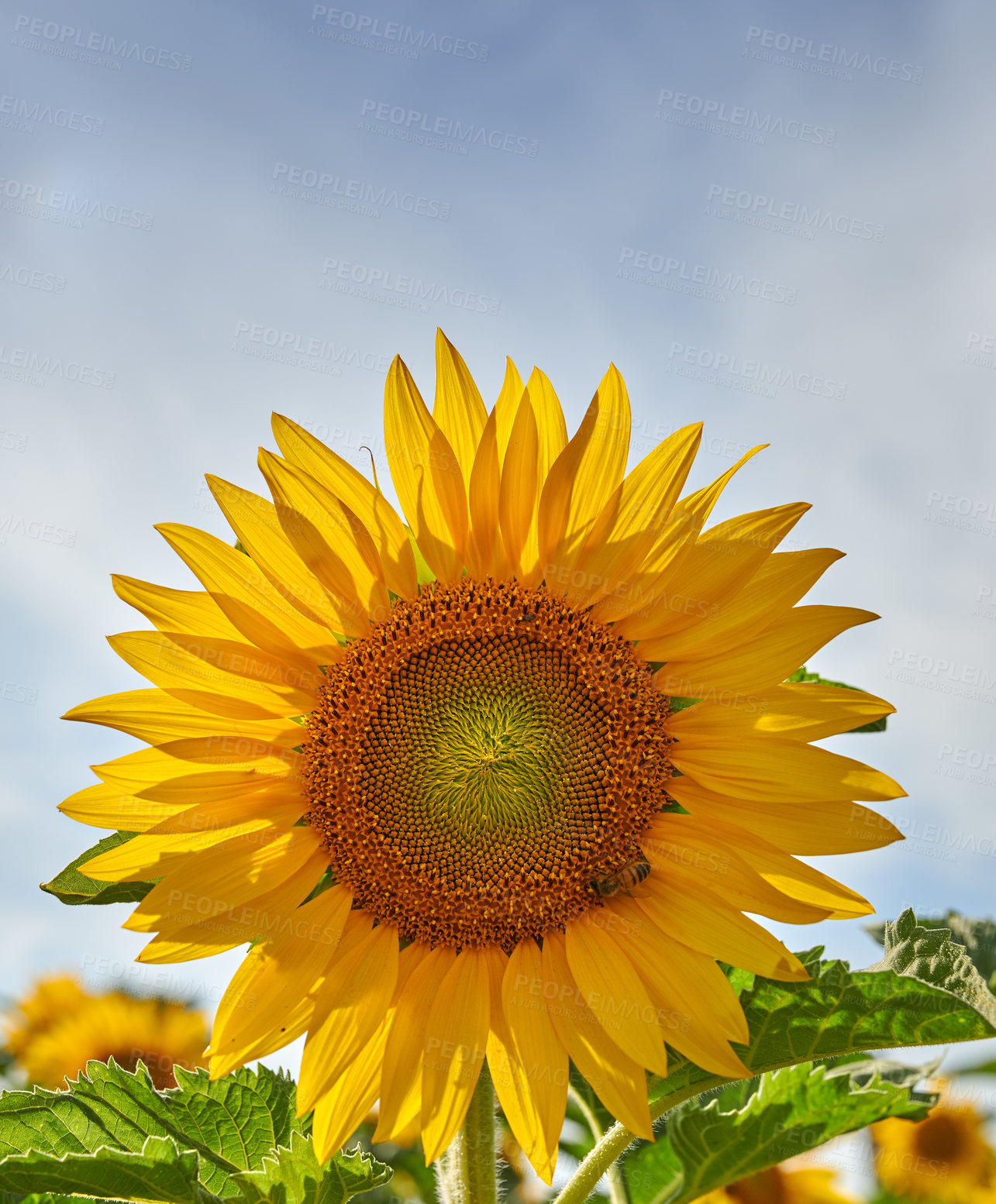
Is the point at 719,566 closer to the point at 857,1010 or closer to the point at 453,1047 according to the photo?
the point at 857,1010

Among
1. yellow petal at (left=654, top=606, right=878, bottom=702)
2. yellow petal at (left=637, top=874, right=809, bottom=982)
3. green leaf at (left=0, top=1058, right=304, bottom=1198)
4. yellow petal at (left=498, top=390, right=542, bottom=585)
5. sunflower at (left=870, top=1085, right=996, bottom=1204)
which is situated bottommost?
sunflower at (left=870, top=1085, right=996, bottom=1204)

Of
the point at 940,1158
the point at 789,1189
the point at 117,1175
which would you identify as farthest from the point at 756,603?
the point at 940,1158

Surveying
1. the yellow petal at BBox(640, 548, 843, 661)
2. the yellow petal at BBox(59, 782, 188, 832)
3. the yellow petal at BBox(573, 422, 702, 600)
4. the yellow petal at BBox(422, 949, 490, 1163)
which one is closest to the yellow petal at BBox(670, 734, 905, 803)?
the yellow petal at BBox(640, 548, 843, 661)

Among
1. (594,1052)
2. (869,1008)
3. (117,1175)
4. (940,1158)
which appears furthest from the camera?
(940,1158)

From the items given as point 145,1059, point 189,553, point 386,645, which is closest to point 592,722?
point 386,645

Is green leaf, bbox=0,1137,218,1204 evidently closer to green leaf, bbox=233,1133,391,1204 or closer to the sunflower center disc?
green leaf, bbox=233,1133,391,1204

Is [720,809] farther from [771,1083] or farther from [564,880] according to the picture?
[771,1083]
